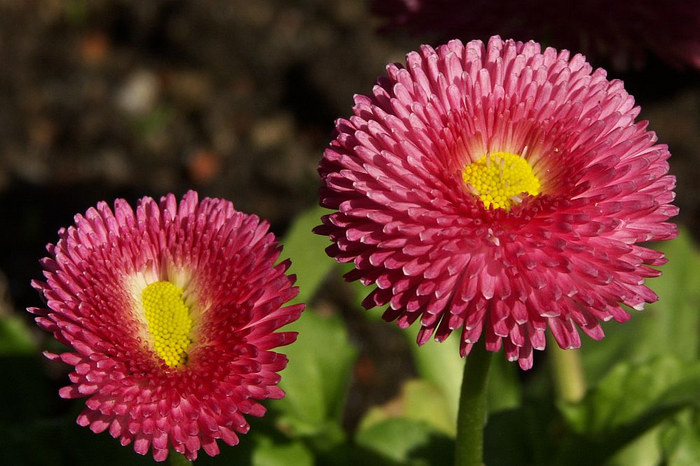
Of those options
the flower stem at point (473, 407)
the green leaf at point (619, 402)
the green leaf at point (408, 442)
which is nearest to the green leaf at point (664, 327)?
the green leaf at point (619, 402)

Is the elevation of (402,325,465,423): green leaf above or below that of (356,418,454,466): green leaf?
above

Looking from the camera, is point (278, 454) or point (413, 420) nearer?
point (278, 454)

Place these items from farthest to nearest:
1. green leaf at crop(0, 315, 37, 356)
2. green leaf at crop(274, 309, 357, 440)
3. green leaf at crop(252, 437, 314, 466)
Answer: green leaf at crop(0, 315, 37, 356) < green leaf at crop(274, 309, 357, 440) < green leaf at crop(252, 437, 314, 466)

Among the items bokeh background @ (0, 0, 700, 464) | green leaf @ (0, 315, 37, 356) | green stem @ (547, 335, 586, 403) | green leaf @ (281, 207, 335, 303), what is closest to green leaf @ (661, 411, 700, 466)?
green stem @ (547, 335, 586, 403)

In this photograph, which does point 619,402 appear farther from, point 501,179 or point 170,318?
point 170,318

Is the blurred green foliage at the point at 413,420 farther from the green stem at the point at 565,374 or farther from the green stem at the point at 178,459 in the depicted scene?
the green stem at the point at 178,459

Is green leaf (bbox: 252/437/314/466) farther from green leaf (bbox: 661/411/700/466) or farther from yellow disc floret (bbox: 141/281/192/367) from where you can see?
green leaf (bbox: 661/411/700/466)

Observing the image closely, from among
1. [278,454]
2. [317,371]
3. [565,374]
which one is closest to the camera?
[278,454]

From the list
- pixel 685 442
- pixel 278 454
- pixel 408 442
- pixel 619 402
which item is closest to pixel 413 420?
pixel 408 442
